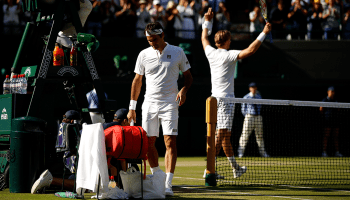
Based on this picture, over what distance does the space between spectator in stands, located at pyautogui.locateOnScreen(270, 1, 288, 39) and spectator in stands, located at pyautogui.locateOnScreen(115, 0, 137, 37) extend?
460cm

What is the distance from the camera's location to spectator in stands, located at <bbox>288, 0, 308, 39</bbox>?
1788 centimetres

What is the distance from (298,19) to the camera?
18000 millimetres

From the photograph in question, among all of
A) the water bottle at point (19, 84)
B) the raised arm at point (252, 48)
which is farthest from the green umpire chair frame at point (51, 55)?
the raised arm at point (252, 48)

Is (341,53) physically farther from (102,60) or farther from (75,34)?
(75,34)

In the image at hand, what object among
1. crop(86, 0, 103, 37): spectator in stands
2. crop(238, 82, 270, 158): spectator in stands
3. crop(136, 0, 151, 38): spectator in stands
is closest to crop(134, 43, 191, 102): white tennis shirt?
crop(238, 82, 270, 158): spectator in stands

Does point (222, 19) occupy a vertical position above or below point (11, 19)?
above

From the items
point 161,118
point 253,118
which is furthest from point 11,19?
point 161,118

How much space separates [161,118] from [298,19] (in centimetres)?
1196

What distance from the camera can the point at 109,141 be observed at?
619 cm

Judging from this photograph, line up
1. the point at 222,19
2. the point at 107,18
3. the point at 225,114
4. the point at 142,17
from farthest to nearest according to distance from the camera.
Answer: the point at 222,19, the point at 142,17, the point at 107,18, the point at 225,114

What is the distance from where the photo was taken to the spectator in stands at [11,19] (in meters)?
16.0

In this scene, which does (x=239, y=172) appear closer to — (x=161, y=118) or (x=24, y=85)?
(x=161, y=118)

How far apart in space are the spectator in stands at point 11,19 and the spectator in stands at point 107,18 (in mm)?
2578

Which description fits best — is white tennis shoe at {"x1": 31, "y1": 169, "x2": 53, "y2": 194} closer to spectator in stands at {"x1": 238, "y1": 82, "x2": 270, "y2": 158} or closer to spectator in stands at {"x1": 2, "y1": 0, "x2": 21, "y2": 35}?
spectator in stands at {"x1": 238, "y1": 82, "x2": 270, "y2": 158}
